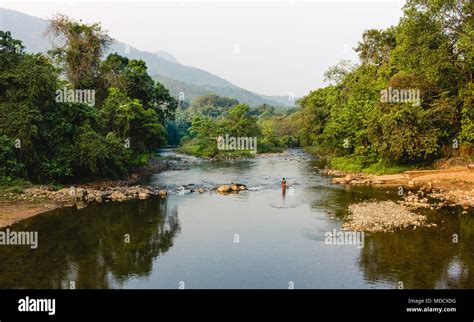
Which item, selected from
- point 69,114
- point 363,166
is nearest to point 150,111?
point 69,114

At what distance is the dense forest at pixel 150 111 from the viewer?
101 feet

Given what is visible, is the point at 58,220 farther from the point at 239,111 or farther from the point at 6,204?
the point at 239,111

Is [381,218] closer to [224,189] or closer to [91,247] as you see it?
[224,189]

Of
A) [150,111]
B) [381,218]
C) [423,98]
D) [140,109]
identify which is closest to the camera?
[381,218]

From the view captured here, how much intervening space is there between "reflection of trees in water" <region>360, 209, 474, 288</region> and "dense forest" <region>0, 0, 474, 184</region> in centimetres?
1515

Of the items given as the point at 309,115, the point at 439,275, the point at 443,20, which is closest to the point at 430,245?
the point at 439,275

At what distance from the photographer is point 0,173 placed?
28734mm

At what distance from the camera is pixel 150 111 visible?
154 ft

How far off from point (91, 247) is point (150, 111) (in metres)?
28.2

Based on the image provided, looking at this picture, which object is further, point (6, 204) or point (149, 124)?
point (149, 124)

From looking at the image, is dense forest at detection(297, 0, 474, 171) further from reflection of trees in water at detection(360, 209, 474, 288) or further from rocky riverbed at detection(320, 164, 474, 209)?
reflection of trees in water at detection(360, 209, 474, 288)

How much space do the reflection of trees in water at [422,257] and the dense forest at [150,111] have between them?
49.7 ft

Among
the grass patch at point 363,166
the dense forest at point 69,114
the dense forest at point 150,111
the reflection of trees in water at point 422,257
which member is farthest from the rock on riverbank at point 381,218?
the dense forest at point 69,114

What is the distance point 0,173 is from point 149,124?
1798 cm
